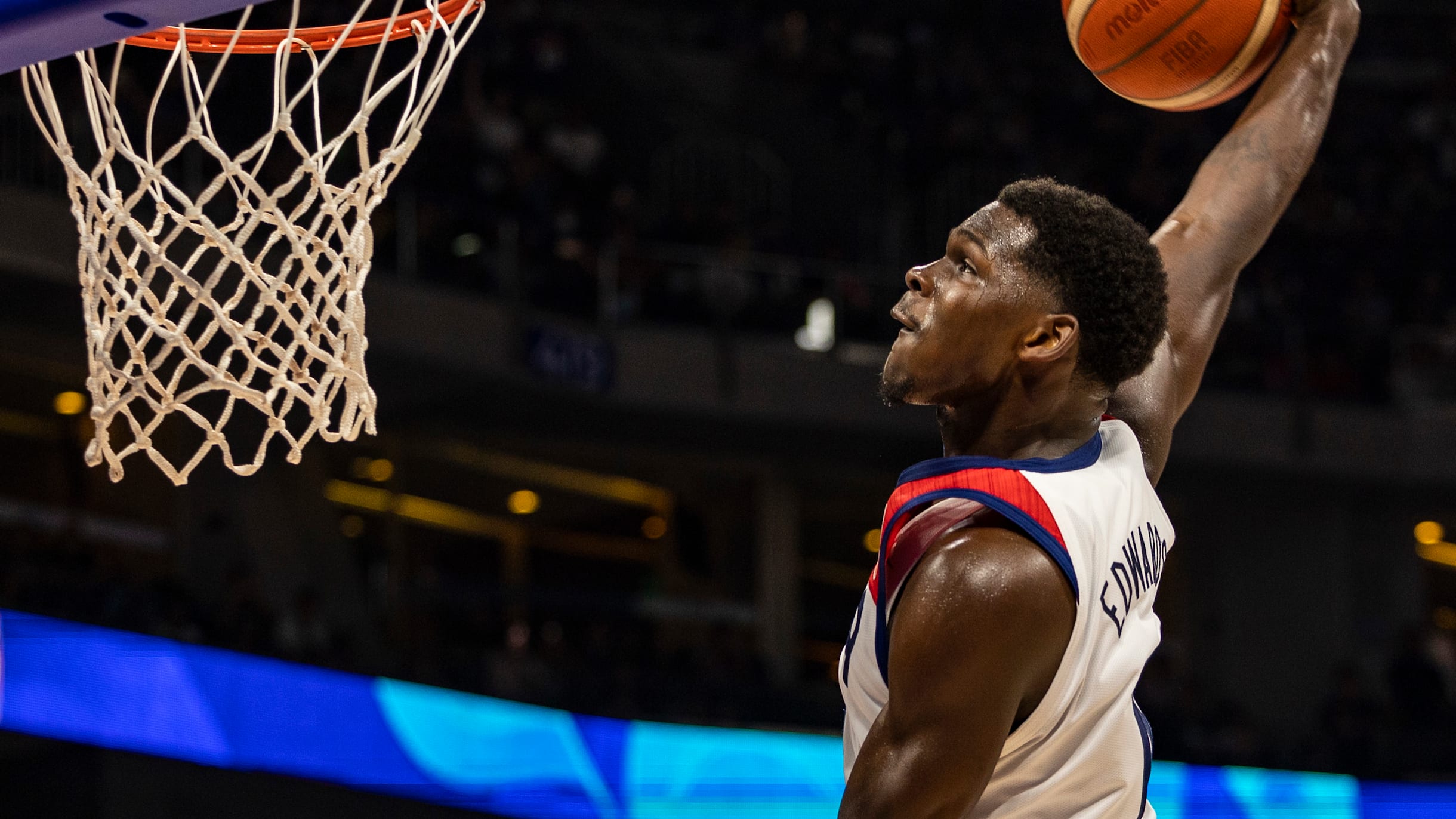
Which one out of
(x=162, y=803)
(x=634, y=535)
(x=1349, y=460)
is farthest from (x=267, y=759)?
(x=1349, y=460)

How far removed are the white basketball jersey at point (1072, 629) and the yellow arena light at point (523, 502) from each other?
1007cm

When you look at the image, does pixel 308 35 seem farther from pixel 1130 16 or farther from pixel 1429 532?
pixel 1429 532

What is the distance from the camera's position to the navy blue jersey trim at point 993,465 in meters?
1.48

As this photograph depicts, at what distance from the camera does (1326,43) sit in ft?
7.34

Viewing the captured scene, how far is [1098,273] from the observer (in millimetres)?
1553

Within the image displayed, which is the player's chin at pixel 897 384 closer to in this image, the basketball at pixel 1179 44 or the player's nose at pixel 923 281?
the player's nose at pixel 923 281

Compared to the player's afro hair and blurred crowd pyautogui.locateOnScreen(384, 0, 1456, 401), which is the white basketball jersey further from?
blurred crowd pyautogui.locateOnScreen(384, 0, 1456, 401)

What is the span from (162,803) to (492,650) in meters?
3.45

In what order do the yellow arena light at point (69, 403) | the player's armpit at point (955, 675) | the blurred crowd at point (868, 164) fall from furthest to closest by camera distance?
the blurred crowd at point (868, 164)
the yellow arena light at point (69, 403)
the player's armpit at point (955, 675)

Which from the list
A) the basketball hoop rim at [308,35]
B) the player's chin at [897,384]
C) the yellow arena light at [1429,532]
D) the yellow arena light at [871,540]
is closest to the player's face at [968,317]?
the player's chin at [897,384]

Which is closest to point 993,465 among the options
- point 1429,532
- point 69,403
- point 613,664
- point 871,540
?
point 613,664

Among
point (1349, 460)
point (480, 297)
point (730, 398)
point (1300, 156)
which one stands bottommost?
point (1349, 460)

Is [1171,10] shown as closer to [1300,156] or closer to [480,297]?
[1300,156]

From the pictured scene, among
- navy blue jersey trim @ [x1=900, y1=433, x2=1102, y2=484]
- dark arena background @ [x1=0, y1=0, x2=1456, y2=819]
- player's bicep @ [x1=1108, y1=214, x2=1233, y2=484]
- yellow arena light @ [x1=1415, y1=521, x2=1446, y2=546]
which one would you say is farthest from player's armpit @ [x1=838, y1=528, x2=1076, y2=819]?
yellow arena light @ [x1=1415, y1=521, x2=1446, y2=546]
